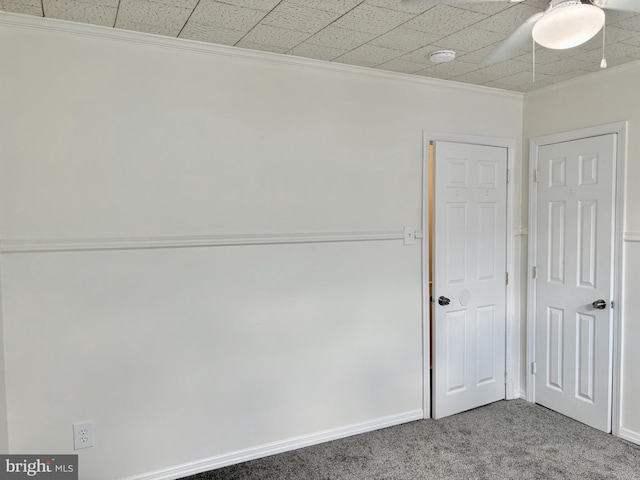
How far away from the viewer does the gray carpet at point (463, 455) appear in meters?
2.56

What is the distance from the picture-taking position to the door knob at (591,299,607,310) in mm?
2982

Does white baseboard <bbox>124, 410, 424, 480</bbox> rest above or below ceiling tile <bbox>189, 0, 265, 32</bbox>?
below

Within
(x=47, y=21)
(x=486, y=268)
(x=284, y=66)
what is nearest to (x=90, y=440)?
(x=47, y=21)

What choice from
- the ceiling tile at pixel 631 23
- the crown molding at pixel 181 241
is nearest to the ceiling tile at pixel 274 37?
the crown molding at pixel 181 241

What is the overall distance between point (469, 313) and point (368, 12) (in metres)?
2.24

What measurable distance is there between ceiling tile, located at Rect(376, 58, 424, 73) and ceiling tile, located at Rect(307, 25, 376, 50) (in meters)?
0.37

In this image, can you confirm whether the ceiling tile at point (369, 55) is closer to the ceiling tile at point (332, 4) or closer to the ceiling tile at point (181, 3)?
the ceiling tile at point (332, 4)

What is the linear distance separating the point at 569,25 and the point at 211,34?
1.64m

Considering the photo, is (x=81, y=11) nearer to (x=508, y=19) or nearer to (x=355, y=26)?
(x=355, y=26)

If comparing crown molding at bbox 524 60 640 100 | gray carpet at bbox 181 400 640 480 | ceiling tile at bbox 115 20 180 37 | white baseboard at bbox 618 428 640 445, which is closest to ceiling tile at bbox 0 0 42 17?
ceiling tile at bbox 115 20 180 37

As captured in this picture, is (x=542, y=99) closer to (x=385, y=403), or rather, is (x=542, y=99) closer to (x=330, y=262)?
(x=330, y=262)

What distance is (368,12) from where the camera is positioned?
205 centimetres

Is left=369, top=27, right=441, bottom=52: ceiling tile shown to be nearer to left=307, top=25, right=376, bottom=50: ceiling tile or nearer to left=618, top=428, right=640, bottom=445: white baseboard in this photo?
left=307, top=25, right=376, bottom=50: ceiling tile

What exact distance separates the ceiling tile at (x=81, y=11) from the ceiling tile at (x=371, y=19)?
3.43 ft
